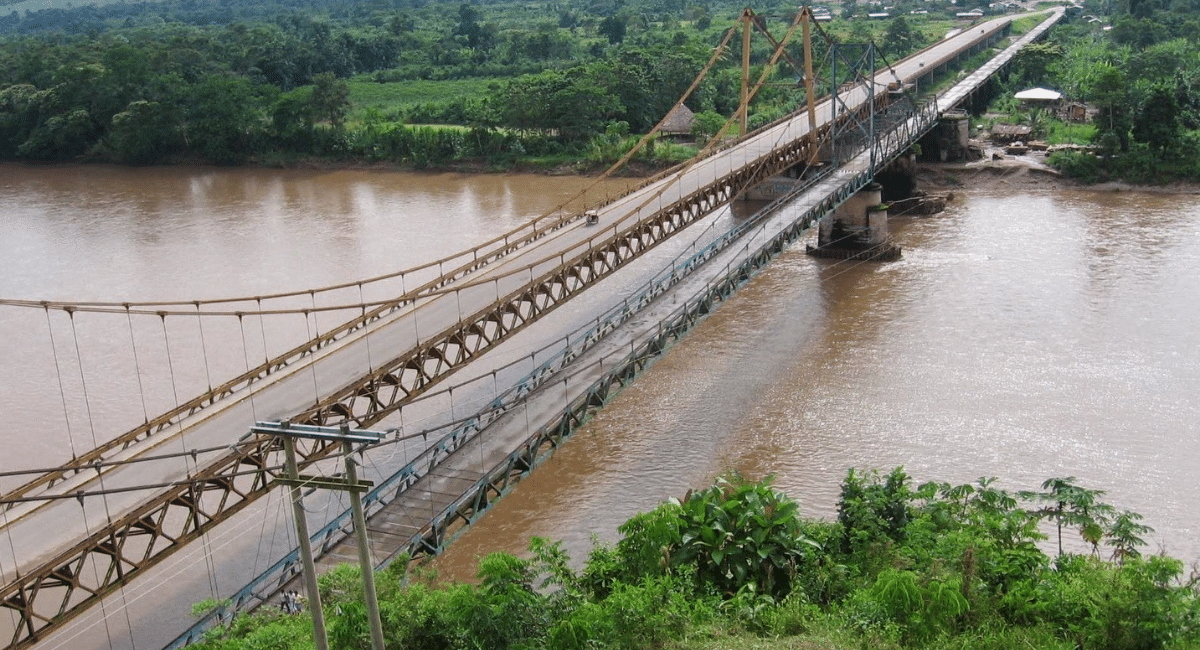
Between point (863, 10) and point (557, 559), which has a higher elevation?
point (863, 10)

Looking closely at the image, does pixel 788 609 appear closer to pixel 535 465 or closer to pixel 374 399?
pixel 535 465

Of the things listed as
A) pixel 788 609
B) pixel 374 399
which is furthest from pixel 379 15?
pixel 788 609

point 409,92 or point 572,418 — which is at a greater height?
point 409,92

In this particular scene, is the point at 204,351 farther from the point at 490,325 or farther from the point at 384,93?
the point at 384,93

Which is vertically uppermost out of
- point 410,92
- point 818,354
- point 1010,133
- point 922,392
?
point 410,92

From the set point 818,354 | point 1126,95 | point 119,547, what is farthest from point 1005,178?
point 119,547

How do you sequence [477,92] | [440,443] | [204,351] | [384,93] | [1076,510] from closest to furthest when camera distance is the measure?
[1076,510]
[440,443]
[204,351]
[477,92]
[384,93]

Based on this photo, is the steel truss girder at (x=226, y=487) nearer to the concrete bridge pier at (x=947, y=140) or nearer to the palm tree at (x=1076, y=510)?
the palm tree at (x=1076, y=510)

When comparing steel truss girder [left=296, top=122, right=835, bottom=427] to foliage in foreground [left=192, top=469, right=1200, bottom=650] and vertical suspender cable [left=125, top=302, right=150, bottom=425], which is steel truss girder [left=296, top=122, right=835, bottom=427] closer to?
foliage in foreground [left=192, top=469, right=1200, bottom=650]

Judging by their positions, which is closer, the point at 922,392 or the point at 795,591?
the point at 795,591
